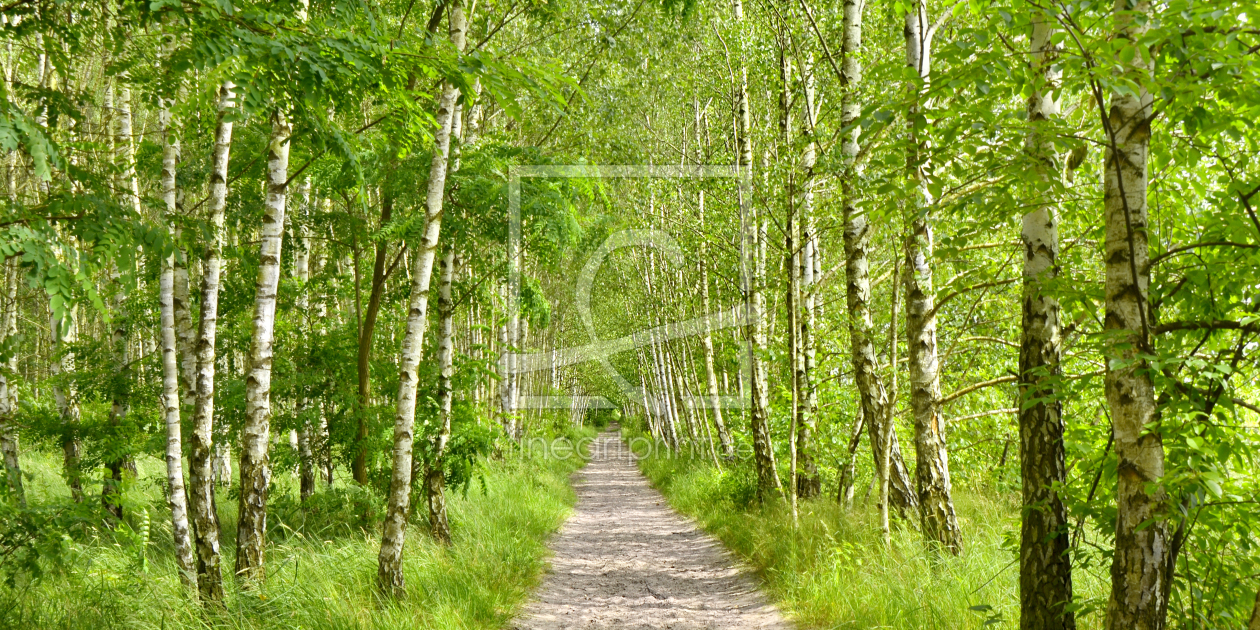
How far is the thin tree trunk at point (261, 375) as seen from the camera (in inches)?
216

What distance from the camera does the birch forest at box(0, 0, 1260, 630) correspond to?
279cm

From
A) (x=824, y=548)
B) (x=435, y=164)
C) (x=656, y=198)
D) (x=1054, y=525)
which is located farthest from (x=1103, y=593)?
(x=656, y=198)

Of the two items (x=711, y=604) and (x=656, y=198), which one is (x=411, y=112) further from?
(x=656, y=198)

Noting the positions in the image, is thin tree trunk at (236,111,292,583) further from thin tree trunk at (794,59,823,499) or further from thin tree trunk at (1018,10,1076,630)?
thin tree trunk at (794,59,823,499)

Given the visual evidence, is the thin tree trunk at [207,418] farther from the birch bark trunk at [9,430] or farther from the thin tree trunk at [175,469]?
the birch bark trunk at [9,430]

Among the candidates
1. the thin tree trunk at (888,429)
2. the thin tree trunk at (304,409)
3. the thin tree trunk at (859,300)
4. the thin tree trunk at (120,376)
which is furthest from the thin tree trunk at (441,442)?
the thin tree trunk at (888,429)

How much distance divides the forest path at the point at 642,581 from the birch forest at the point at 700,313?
0.07 metres

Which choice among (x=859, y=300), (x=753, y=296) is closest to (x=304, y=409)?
(x=753, y=296)

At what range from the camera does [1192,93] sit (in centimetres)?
239

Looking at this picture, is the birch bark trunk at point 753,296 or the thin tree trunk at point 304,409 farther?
the birch bark trunk at point 753,296

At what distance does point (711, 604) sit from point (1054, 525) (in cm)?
430

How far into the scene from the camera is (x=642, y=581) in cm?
Answer: 831

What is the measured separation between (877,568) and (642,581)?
3.06 meters

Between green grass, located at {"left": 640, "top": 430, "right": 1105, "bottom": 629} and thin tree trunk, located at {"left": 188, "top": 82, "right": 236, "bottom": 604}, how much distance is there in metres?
4.71
